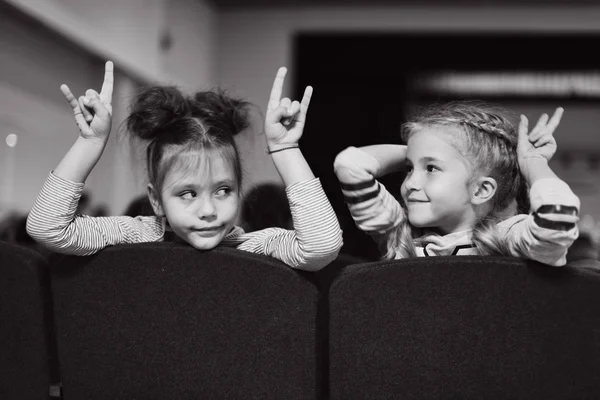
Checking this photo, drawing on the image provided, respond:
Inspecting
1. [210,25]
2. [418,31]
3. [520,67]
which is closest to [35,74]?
[210,25]

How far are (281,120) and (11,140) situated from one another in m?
2.81

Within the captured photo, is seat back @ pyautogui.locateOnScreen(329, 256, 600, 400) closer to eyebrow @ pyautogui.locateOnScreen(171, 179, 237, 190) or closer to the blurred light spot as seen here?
eyebrow @ pyautogui.locateOnScreen(171, 179, 237, 190)

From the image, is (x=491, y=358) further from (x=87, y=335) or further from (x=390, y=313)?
(x=87, y=335)

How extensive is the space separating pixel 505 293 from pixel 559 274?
0.09 m

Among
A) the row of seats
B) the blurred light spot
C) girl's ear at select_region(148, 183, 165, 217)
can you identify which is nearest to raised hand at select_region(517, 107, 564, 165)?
the row of seats

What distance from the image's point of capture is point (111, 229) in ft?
4.92

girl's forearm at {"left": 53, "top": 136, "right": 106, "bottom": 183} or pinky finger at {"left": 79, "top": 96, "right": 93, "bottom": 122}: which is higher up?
pinky finger at {"left": 79, "top": 96, "right": 93, "bottom": 122}

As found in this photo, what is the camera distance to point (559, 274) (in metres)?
1.12

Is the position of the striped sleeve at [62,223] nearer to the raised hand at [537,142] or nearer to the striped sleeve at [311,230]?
the striped sleeve at [311,230]

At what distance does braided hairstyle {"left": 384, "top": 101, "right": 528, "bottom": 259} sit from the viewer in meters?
1.59

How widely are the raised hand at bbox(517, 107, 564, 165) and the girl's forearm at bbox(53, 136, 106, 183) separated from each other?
882 millimetres

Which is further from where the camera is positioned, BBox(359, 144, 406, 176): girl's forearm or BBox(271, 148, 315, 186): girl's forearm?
BBox(359, 144, 406, 176): girl's forearm

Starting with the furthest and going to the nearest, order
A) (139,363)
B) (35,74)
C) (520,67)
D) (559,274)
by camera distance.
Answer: (520,67)
(35,74)
(139,363)
(559,274)

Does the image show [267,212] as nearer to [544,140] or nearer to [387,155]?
[387,155]
